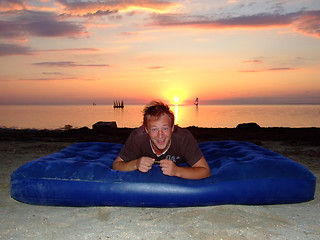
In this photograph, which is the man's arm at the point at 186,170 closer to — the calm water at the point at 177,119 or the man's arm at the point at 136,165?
the man's arm at the point at 136,165

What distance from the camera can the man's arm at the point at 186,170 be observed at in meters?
3.02

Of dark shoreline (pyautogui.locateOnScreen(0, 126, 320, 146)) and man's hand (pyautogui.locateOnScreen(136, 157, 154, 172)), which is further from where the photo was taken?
dark shoreline (pyautogui.locateOnScreen(0, 126, 320, 146))

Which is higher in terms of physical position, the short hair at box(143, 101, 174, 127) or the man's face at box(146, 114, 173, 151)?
the short hair at box(143, 101, 174, 127)

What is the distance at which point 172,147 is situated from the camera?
3.36 m

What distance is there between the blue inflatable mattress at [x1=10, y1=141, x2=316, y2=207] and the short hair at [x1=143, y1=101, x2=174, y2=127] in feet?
2.13

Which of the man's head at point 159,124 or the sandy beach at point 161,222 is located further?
the man's head at point 159,124

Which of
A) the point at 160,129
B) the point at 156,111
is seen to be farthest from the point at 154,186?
the point at 156,111

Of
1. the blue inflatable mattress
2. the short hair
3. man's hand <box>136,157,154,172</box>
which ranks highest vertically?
the short hair

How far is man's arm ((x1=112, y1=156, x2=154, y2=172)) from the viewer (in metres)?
3.01

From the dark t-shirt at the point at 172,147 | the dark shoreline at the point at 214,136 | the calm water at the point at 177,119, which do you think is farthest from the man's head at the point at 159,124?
the calm water at the point at 177,119

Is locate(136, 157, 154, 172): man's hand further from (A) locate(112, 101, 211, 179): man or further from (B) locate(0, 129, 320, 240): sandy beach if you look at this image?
(B) locate(0, 129, 320, 240): sandy beach

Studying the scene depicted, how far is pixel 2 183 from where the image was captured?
13.9ft

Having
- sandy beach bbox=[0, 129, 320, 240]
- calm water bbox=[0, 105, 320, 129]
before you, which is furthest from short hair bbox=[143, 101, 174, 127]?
calm water bbox=[0, 105, 320, 129]

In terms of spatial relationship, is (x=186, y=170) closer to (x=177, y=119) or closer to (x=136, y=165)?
(x=136, y=165)
